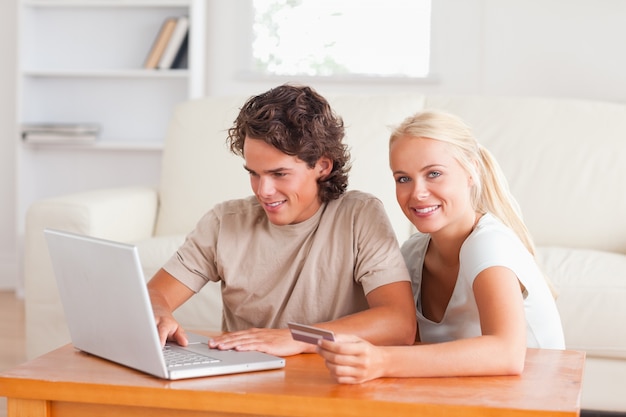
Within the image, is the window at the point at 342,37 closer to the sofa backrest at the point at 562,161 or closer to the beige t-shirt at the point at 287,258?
the sofa backrest at the point at 562,161

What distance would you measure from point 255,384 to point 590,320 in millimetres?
1444

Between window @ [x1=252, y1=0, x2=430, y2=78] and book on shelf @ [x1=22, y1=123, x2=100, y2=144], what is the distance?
0.92m

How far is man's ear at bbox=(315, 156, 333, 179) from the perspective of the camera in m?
1.71

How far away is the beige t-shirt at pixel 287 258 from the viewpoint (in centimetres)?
169

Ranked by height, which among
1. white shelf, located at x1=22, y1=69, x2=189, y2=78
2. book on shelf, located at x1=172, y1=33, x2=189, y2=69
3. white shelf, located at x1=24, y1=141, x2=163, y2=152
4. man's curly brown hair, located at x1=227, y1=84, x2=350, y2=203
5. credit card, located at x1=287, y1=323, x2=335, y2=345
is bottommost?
credit card, located at x1=287, y1=323, x2=335, y2=345

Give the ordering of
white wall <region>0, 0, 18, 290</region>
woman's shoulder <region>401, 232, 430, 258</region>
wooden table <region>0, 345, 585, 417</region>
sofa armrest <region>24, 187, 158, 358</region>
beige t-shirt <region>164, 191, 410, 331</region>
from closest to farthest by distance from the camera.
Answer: wooden table <region>0, 345, 585, 417</region>, beige t-shirt <region>164, 191, 410, 331</region>, woman's shoulder <region>401, 232, 430, 258</region>, sofa armrest <region>24, 187, 158, 358</region>, white wall <region>0, 0, 18, 290</region>

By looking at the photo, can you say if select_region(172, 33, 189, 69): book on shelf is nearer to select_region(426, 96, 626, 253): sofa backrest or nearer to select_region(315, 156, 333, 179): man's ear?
select_region(426, 96, 626, 253): sofa backrest

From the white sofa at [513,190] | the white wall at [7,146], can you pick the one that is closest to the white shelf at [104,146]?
the white wall at [7,146]

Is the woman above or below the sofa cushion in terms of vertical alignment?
above

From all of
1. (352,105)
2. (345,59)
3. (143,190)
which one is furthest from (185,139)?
(345,59)

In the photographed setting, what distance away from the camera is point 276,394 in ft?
3.79

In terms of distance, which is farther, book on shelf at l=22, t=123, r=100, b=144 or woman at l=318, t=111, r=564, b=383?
book on shelf at l=22, t=123, r=100, b=144

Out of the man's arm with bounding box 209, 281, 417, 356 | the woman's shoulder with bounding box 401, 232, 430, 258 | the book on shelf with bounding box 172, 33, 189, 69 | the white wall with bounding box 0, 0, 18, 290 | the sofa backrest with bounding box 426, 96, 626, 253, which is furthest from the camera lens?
the white wall with bounding box 0, 0, 18, 290

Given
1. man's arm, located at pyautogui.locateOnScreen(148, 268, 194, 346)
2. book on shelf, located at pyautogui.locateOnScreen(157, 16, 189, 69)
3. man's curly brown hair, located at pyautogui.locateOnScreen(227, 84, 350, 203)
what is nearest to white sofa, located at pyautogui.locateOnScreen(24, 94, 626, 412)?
man's arm, located at pyautogui.locateOnScreen(148, 268, 194, 346)
